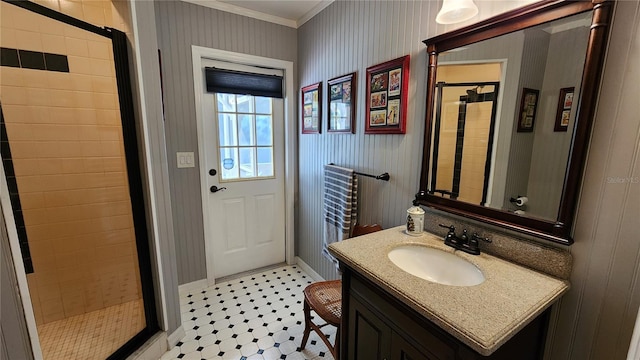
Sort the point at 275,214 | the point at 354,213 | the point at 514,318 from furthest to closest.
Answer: the point at 275,214
the point at 354,213
the point at 514,318

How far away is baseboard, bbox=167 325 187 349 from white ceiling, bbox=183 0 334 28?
2.36m

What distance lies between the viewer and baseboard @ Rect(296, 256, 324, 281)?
2.52m

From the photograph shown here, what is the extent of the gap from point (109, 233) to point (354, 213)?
174cm

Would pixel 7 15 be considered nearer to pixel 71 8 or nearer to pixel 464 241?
pixel 71 8

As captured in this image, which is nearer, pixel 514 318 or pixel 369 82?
pixel 514 318

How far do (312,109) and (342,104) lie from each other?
0.43m

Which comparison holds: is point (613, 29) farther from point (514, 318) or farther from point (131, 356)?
point (131, 356)

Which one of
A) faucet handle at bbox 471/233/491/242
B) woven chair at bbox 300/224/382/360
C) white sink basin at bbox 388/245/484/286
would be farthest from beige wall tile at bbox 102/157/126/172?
faucet handle at bbox 471/233/491/242

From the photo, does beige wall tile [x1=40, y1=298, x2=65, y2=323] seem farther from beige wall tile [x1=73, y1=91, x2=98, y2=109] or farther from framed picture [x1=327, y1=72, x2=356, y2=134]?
framed picture [x1=327, y1=72, x2=356, y2=134]

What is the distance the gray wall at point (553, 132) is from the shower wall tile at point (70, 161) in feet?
6.64

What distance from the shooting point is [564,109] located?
91 cm

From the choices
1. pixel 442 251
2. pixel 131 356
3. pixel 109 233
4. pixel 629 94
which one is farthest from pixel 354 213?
pixel 109 233

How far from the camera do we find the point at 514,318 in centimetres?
75

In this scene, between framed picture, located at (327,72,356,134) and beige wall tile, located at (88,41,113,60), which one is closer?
beige wall tile, located at (88,41,113,60)
